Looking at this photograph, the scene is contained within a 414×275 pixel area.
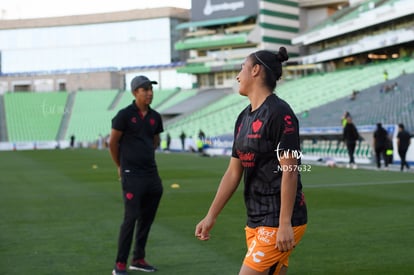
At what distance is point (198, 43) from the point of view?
8262 cm

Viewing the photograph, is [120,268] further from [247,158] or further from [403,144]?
[403,144]

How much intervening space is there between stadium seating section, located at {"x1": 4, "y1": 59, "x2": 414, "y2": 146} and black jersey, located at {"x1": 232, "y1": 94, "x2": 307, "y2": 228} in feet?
81.9

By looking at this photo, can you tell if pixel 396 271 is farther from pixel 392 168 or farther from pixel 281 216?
pixel 392 168

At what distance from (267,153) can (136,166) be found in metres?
3.39

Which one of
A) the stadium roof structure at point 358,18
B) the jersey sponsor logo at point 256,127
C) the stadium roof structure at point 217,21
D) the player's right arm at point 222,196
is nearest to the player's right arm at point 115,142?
the player's right arm at point 222,196

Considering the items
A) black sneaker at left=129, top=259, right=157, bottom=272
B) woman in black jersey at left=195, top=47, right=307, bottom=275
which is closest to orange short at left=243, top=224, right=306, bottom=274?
woman in black jersey at left=195, top=47, right=307, bottom=275

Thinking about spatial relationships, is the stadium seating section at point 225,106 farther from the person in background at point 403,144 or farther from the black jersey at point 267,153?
the black jersey at point 267,153

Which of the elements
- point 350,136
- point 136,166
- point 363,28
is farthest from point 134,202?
point 363,28

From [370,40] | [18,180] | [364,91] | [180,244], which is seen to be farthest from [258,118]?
[370,40]

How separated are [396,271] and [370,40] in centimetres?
5554

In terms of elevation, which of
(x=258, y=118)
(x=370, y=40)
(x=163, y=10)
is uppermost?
(x=163, y=10)

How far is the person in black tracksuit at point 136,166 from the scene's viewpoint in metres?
7.48

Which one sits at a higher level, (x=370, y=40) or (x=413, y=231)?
(x=370, y=40)

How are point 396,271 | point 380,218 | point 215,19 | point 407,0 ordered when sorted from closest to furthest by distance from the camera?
point 396,271, point 380,218, point 407,0, point 215,19
